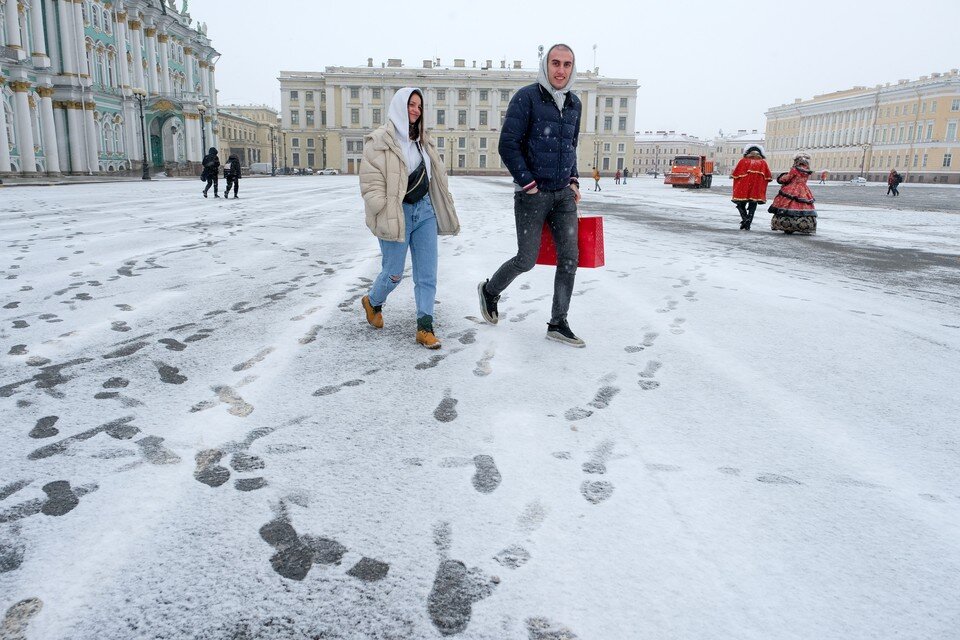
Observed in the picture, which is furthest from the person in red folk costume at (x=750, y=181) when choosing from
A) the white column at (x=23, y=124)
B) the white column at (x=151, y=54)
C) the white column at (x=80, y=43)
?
the white column at (x=151, y=54)

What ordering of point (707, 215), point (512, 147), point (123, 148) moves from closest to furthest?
point (512, 147), point (707, 215), point (123, 148)

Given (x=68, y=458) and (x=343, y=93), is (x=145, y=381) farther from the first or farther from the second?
(x=343, y=93)

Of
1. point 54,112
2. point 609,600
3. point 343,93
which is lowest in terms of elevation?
point 609,600

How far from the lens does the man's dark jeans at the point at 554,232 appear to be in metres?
3.82

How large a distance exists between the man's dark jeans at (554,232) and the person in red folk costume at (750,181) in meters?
8.38

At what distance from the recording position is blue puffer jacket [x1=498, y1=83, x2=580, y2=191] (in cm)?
369

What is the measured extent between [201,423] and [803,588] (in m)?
2.26

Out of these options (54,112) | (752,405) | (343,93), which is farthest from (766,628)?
(343,93)

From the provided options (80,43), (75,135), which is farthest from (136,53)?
(75,135)

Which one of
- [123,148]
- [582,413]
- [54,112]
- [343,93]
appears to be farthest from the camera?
[343,93]

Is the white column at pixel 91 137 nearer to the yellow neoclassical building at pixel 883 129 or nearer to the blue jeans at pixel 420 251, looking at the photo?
the blue jeans at pixel 420 251

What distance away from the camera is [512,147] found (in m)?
3.71

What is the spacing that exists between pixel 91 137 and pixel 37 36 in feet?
18.1

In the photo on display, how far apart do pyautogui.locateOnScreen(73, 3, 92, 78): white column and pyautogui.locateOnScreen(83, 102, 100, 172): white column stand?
1855 mm
